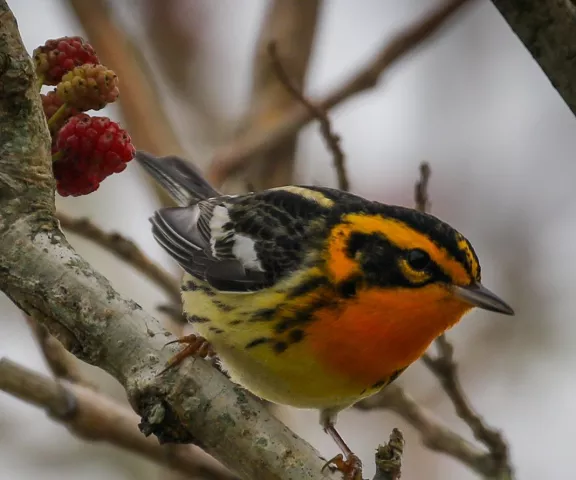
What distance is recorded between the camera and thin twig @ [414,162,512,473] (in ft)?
8.39

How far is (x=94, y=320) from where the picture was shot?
182 cm

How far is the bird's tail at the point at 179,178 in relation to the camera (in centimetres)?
358

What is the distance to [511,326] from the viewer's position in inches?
239

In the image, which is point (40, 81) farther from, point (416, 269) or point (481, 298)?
point (481, 298)

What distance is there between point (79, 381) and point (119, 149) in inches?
43.0

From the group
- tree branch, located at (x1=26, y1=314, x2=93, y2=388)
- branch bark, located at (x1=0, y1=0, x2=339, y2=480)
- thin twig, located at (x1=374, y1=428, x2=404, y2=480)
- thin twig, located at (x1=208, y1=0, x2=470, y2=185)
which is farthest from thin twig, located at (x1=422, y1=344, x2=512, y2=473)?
thin twig, located at (x1=208, y1=0, x2=470, y2=185)

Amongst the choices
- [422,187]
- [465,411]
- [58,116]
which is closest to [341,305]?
[465,411]

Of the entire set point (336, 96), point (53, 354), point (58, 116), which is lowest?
point (53, 354)

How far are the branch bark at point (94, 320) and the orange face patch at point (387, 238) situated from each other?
2.86 ft

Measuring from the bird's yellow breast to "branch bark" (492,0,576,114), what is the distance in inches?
33.3

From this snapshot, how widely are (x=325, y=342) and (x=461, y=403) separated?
509 millimetres

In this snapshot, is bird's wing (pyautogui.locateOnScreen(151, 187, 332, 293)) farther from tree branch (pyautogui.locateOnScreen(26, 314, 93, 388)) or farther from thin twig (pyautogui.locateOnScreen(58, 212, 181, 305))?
tree branch (pyautogui.locateOnScreen(26, 314, 93, 388))

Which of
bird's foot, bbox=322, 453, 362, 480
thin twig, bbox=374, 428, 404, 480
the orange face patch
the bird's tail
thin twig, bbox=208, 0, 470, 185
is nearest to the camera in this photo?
thin twig, bbox=374, 428, 404, 480

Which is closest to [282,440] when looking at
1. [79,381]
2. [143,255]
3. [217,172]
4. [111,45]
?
[79,381]
